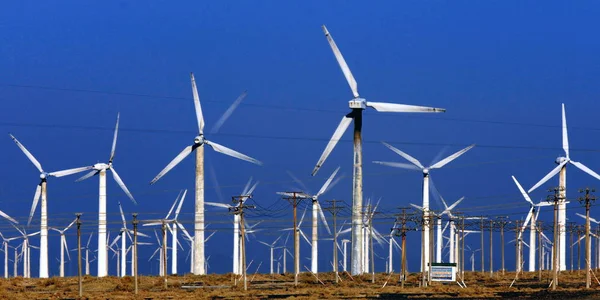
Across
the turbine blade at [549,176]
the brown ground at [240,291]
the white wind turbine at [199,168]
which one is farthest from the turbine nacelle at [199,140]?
the turbine blade at [549,176]

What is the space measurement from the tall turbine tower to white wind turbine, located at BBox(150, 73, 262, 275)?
9.32 m

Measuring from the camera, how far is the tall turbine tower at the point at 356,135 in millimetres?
102562

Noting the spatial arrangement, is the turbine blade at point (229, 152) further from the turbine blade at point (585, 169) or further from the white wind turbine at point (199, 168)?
the turbine blade at point (585, 169)

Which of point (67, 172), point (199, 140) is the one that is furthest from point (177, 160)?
point (67, 172)

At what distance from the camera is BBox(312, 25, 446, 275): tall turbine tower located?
336 feet

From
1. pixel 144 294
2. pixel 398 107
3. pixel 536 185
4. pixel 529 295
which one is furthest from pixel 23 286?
pixel 536 185

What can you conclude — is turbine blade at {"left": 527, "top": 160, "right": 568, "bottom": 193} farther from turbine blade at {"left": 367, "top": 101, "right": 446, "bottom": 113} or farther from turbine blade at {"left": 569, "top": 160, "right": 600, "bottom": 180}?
turbine blade at {"left": 367, "top": 101, "right": 446, "bottom": 113}

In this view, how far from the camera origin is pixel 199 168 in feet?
372

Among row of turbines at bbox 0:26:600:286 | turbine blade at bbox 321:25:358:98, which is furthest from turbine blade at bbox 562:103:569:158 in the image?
turbine blade at bbox 321:25:358:98

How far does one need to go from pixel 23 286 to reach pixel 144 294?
2278 centimetres

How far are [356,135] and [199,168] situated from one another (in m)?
17.8

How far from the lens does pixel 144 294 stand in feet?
290

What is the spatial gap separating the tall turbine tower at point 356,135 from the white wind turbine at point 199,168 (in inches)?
367

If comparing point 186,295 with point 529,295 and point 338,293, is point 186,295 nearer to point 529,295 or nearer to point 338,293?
point 338,293
